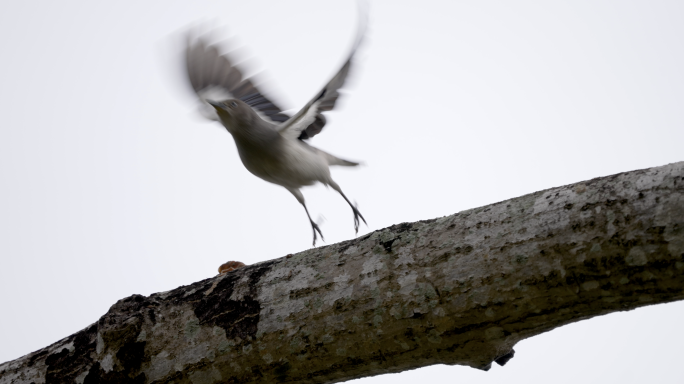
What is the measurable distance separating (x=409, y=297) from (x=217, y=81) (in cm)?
382

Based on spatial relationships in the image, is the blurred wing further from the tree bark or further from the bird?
the tree bark

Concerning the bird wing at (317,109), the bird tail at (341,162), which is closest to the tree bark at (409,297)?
the bird wing at (317,109)

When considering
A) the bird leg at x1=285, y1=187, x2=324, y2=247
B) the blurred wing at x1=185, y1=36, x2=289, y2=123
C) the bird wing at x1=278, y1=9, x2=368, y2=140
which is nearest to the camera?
the bird wing at x1=278, y1=9, x2=368, y2=140

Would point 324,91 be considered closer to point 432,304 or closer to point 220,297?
point 220,297

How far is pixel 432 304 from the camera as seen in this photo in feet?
5.93

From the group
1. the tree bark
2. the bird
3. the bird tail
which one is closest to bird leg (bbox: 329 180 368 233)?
the bird

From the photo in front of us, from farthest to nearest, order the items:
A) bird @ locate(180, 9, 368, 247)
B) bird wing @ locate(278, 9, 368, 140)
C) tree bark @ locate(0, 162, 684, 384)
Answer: bird @ locate(180, 9, 368, 247), bird wing @ locate(278, 9, 368, 140), tree bark @ locate(0, 162, 684, 384)

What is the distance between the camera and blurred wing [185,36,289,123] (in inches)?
202

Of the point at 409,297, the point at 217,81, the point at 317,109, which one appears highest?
the point at 217,81

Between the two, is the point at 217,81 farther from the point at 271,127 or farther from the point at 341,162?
the point at 341,162

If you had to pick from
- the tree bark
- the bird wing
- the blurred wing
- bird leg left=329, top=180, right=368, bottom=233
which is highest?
the blurred wing

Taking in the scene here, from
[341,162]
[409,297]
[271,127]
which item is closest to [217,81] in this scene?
[271,127]

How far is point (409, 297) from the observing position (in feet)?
6.07

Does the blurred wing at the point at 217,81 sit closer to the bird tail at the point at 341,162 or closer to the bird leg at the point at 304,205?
the bird tail at the point at 341,162
